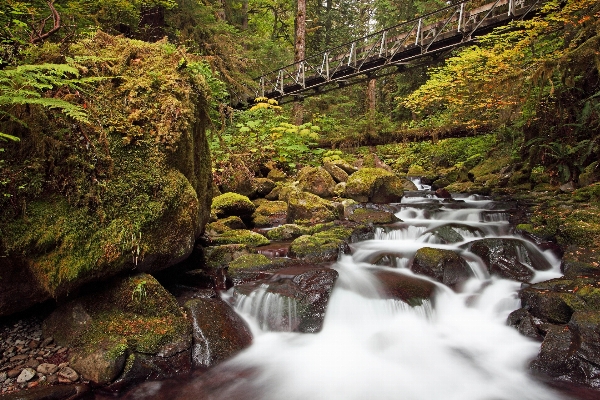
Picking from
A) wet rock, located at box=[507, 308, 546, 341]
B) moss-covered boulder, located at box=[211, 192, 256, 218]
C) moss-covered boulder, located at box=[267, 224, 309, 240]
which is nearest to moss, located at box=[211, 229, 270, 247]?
moss-covered boulder, located at box=[267, 224, 309, 240]

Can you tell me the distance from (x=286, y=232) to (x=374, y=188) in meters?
4.55

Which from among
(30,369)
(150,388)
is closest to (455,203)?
(150,388)

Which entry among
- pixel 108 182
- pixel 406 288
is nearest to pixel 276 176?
pixel 406 288

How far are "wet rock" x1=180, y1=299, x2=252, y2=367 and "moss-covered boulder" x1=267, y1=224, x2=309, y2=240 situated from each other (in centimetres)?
300

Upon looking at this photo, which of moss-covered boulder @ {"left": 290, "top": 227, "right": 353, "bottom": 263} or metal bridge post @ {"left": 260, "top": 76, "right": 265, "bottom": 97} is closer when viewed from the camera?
moss-covered boulder @ {"left": 290, "top": 227, "right": 353, "bottom": 263}

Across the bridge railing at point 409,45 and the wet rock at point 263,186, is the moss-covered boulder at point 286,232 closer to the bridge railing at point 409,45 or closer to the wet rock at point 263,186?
the wet rock at point 263,186

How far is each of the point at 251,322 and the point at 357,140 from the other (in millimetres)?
10645

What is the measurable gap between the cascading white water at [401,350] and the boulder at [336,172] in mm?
6939

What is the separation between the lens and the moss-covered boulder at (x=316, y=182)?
11.0 m

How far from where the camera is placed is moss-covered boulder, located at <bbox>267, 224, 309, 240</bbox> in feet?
23.7

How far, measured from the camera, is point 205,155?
5.37m

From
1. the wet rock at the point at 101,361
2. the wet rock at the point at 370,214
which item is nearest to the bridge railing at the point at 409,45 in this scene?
the wet rock at the point at 370,214

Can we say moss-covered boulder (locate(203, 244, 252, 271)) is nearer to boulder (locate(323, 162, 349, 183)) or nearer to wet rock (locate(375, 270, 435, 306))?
wet rock (locate(375, 270, 435, 306))

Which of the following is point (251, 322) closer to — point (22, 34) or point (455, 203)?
point (22, 34)
